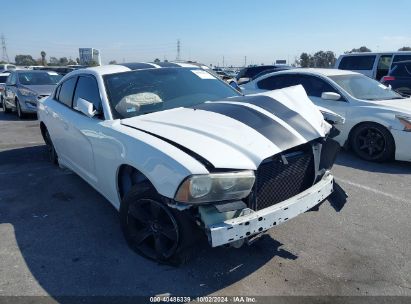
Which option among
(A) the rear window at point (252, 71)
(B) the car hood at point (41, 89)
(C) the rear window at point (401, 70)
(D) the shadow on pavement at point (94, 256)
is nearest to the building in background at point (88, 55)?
(A) the rear window at point (252, 71)

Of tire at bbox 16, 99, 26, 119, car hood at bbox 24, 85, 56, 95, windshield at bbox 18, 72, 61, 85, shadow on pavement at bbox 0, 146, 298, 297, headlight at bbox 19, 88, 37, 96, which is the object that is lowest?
tire at bbox 16, 99, 26, 119

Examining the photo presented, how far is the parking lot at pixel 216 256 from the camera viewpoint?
9.34ft

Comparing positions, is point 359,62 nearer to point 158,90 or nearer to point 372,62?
point 372,62

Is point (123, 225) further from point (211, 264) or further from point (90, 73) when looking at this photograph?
point (90, 73)

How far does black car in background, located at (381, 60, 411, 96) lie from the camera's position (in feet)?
35.2

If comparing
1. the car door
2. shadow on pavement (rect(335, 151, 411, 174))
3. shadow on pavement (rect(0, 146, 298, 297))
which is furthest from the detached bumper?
shadow on pavement (rect(335, 151, 411, 174))

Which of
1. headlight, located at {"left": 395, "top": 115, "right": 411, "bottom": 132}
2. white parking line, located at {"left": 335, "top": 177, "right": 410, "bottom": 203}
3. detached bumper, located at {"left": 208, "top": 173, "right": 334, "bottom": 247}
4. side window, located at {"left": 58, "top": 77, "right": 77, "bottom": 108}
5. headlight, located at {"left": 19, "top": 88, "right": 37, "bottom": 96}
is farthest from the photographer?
headlight, located at {"left": 19, "top": 88, "right": 37, "bottom": 96}

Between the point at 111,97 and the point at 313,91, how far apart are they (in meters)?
4.58

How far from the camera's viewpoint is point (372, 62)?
12531mm

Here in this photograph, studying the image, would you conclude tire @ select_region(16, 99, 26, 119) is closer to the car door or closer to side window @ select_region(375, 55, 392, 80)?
the car door

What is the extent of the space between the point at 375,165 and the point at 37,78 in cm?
1110

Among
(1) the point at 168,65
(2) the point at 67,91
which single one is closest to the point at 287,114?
(1) the point at 168,65

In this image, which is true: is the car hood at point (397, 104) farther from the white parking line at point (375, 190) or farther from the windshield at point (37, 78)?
the windshield at point (37, 78)

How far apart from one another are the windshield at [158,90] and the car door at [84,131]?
22 centimetres
